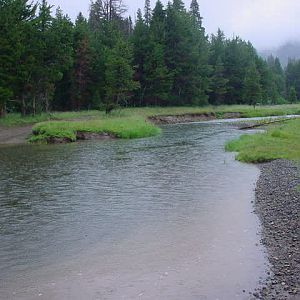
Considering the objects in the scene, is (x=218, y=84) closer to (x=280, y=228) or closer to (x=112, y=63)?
(x=112, y=63)

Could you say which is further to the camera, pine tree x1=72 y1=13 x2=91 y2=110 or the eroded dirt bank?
pine tree x1=72 y1=13 x2=91 y2=110

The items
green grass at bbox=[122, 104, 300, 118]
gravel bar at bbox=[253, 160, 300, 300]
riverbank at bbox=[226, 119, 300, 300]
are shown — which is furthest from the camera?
green grass at bbox=[122, 104, 300, 118]

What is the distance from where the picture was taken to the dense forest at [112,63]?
56750mm

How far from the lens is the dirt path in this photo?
143 feet

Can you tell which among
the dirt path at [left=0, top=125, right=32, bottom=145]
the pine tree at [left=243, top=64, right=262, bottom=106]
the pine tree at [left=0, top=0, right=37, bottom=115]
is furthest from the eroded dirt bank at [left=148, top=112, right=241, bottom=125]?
the dirt path at [left=0, top=125, right=32, bottom=145]

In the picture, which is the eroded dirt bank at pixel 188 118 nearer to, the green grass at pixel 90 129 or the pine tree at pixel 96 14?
the green grass at pixel 90 129

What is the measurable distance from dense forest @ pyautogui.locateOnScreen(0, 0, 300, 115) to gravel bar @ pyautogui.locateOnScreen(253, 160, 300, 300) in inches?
1554

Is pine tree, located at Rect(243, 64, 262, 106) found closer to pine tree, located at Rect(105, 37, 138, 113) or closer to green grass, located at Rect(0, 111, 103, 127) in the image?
pine tree, located at Rect(105, 37, 138, 113)

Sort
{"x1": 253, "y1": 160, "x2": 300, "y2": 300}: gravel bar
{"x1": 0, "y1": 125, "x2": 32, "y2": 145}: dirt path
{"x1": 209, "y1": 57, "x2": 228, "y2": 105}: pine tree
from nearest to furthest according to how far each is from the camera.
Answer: {"x1": 253, "y1": 160, "x2": 300, "y2": 300}: gravel bar → {"x1": 0, "y1": 125, "x2": 32, "y2": 145}: dirt path → {"x1": 209, "y1": 57, "x2": 228, "y2": 105}: pine tree

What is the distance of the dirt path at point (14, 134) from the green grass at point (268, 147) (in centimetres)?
2220

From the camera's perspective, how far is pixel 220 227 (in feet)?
46.7

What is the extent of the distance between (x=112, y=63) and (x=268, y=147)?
1535 inches

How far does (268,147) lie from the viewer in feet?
104

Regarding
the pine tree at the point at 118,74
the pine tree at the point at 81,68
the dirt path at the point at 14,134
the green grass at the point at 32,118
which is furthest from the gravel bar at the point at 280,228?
the pine tree at the point at 81,68
